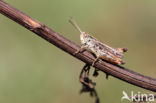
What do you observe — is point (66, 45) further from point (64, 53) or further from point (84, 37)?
point (64, 53)

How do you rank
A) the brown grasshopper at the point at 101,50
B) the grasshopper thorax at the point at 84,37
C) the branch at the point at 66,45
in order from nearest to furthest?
1. the branch at the point at 66,45
2. the brown grasshopper at the point at 101,50
3. the grasshopper thorax at the point at 84,37

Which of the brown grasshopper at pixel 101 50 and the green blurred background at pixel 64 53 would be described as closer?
the brown grasshopper at pixel 101 50

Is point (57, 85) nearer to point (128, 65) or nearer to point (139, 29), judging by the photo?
point (128, 65)

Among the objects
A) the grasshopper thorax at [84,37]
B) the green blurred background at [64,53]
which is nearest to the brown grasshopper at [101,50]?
the grasshopper thorax at [84,37]

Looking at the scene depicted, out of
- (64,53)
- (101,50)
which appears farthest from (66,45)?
(64,53)

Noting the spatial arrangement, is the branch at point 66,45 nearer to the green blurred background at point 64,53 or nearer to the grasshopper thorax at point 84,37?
the grasshopper thorax at point 84,37
